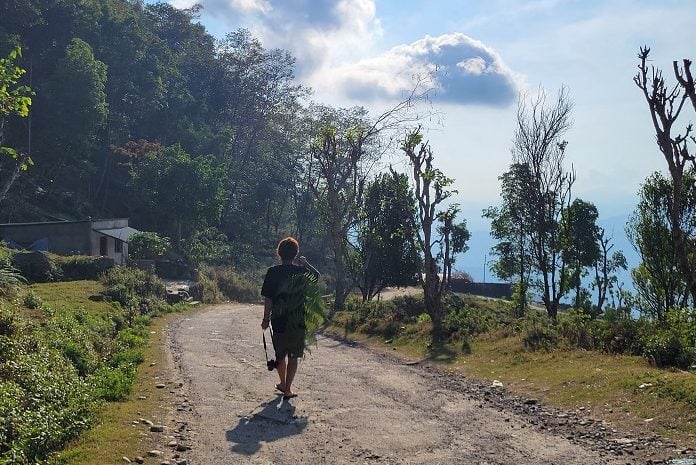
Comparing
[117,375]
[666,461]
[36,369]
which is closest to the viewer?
[666,461]

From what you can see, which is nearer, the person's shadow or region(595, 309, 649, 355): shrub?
the person's shadow

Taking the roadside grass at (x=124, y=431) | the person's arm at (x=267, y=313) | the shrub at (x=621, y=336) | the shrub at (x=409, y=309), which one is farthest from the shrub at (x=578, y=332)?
the roadside grass at (x=124, y=431)

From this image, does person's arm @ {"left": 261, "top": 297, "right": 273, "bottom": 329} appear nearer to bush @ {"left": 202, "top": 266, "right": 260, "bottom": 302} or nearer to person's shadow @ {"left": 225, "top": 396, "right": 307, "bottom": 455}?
person's shadow @ {"left": 225, "top": 396, "right": 307, "bottom": 455}

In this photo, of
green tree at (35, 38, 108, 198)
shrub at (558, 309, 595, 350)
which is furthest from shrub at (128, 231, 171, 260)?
shrub at (558, 309, 595, 350)

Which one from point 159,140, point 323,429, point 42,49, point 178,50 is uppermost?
point 178,50

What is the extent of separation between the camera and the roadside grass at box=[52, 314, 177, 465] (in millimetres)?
6020

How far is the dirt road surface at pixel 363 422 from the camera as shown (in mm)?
6279

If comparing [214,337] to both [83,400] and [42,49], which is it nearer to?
[83,400]

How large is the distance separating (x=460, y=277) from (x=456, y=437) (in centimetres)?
6373

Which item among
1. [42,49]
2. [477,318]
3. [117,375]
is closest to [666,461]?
[117,375]

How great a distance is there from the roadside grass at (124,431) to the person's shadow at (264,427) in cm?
84

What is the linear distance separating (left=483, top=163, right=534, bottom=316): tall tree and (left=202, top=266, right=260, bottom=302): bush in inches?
682

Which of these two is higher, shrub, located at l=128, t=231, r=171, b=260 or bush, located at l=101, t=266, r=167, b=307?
shrub, located at l=128, t=231, r=171, b=260

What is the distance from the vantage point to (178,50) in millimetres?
72688
